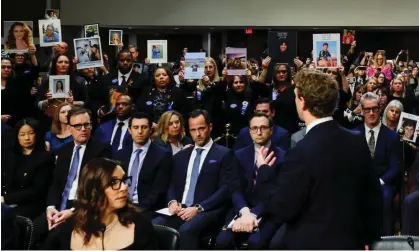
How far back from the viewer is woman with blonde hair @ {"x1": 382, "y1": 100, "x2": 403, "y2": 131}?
561 centimetres

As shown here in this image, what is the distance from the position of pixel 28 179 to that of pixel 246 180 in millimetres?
1509

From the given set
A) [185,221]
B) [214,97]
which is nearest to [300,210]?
[185,221]

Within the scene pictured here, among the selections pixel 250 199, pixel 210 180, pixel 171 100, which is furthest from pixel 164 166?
pixel 171 100

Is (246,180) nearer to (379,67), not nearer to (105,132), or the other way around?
(105,132)

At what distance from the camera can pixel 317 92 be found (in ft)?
8.52

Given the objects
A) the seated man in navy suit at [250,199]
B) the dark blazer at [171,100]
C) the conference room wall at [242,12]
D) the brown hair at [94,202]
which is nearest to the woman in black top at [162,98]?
the dark blazer at [171,100]

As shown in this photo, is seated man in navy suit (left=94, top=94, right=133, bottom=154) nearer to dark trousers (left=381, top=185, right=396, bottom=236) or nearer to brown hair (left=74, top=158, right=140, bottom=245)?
dark trousers (left=381, top=185, right=396, bottom=236)

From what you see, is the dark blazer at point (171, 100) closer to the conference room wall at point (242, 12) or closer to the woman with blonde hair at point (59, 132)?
the woman with blonde hair at point (59, 132)

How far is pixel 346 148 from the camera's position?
8.52 feet

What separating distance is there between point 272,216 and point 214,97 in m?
3.82

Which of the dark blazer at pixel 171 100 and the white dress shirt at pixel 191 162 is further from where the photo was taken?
the dark blazer at pixel 171 100

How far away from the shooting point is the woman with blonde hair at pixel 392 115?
5.61 metres

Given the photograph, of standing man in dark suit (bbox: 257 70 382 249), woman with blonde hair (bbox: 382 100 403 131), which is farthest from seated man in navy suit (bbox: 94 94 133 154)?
standing man in dark suit (bbox: 257 70 382 249)

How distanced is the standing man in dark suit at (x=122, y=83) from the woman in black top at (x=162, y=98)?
0.79ft
